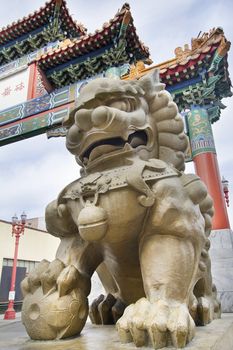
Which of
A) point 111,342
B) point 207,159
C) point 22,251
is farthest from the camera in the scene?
point 22,251

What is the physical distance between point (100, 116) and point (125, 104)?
0.17 metres

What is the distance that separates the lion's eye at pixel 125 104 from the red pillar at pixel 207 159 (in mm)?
2652

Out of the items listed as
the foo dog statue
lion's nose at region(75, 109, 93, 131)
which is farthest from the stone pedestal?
lion's nose at region(75, 109, 93, 131)

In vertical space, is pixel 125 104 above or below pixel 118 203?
above

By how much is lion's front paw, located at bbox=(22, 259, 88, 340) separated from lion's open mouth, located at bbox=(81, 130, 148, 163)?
1.64 feet

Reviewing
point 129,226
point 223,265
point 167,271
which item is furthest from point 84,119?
point 223,265

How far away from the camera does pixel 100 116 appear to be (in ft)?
4.05

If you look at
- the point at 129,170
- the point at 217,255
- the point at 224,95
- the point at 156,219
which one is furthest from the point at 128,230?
the point at 224,95

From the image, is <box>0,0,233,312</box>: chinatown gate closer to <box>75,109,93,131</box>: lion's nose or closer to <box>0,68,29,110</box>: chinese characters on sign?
<box>0,68,29,110</box>: chinese characters on sign

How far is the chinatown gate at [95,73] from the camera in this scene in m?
3.98

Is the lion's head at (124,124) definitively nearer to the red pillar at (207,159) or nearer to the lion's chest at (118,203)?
the lion's chest at (118,203)

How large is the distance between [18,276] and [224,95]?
9238 millimetres

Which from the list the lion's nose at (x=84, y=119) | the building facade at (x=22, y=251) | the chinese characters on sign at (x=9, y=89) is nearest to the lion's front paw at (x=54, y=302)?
the lion's nose at (x=84, y=119)

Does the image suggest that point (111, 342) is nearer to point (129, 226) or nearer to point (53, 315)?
point (53, 315)
